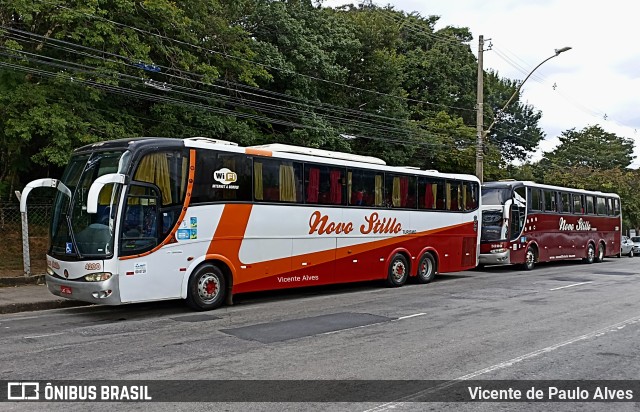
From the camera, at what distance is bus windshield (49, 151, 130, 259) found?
1048 centimetres

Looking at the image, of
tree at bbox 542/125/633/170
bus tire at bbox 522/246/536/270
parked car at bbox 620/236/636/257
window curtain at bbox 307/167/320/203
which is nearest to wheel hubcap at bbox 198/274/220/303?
window curtain at bbox 307/167/320/203

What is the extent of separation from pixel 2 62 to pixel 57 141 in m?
2.47

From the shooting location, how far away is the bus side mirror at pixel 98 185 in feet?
32.3

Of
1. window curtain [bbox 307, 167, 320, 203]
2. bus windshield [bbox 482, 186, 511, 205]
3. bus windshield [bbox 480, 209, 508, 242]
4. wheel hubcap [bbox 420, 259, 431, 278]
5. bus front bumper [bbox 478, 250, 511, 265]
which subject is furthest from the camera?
bus windshield [bbox 482, 186, 511, 205]

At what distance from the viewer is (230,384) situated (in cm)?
636

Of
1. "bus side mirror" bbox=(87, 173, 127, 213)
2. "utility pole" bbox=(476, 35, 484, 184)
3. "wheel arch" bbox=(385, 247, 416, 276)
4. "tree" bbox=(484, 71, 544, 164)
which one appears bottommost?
"wheel arch" bbox=(385, 247, 416, 276)

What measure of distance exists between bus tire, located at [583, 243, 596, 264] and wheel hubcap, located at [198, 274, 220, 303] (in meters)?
23.4

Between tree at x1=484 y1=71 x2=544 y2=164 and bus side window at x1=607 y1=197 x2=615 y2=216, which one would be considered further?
tree at x1=484 y1=71 x2=544 y2=164

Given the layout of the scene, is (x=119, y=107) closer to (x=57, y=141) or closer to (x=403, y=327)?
(x=57, y=141)

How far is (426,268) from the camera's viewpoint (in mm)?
18406

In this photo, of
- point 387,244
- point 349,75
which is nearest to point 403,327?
point 387,244

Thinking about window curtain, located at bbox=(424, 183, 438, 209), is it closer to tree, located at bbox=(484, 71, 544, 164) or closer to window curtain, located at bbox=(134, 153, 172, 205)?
window curtain, located at bbox=(134, 153, 172, 205)

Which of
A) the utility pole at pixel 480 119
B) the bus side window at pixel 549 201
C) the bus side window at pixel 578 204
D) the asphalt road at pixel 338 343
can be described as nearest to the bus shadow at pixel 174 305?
the asphalt road at pixel 338 343

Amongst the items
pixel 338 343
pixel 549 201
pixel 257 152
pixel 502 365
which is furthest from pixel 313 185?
pixel 549 201
